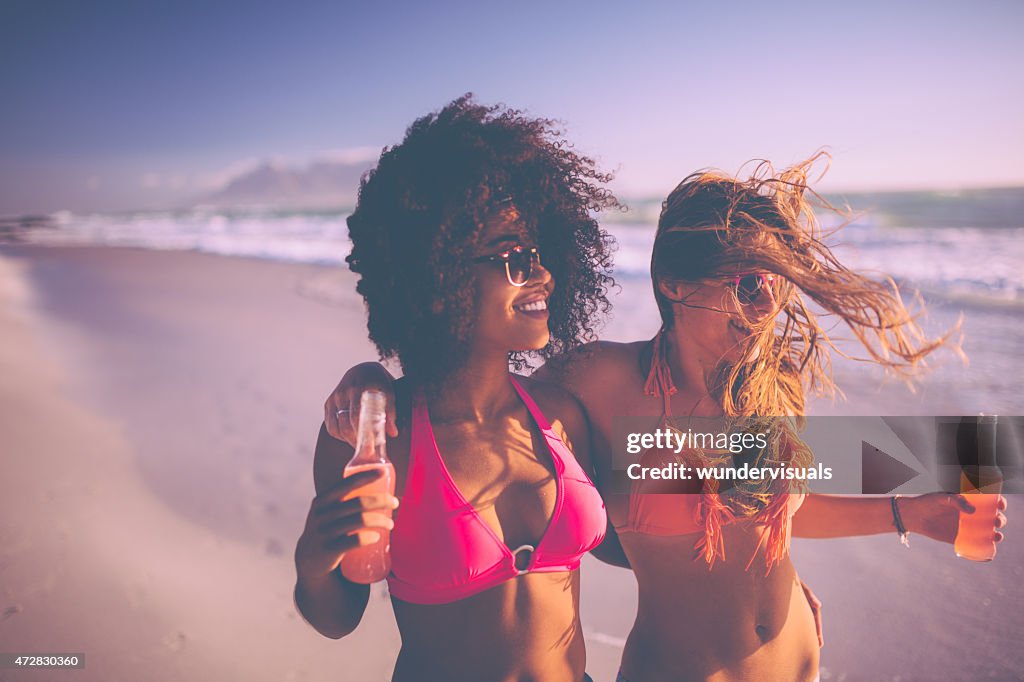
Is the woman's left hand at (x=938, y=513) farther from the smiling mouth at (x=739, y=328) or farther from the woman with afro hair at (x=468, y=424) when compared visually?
the woman with afro hair at (x=468, y=424)

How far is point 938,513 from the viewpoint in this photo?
6.40 feet

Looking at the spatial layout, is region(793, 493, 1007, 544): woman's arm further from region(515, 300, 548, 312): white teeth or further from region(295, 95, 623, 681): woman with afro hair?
region(515, 300, 548, 312): white teeth

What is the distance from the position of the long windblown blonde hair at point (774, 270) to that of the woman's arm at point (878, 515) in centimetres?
36

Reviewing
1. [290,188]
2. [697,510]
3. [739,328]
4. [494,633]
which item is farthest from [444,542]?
[290,188]

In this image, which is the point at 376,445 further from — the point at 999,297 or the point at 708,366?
the point at 999,297

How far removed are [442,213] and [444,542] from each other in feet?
2.92

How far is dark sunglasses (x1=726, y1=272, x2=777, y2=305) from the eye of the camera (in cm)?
183

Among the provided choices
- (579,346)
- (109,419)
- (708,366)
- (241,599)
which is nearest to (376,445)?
(579,346)

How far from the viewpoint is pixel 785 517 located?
6.38ft

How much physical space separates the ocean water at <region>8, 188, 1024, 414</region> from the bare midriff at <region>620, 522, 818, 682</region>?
84cm

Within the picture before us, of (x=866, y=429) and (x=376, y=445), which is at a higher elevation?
(x=376, y=445)

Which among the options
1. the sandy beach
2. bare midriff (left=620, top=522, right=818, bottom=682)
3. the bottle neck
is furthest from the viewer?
the sandy beach

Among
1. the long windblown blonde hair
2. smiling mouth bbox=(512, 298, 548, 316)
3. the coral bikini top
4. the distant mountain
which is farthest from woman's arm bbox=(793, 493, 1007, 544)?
the distant mountain

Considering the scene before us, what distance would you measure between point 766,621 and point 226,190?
73.7 m
